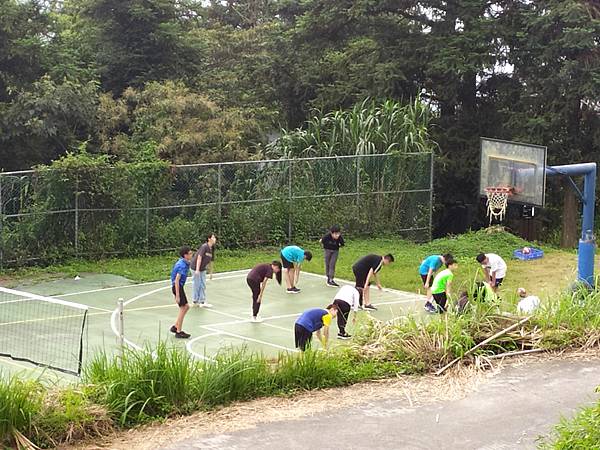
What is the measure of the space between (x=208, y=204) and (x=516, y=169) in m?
8.12

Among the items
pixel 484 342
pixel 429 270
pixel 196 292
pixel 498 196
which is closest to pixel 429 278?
pixel 429 270

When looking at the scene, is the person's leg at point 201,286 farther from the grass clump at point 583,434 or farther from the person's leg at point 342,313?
the grass clump at point 583,434

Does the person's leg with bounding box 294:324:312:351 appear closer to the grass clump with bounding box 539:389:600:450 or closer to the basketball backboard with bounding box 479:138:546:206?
the grass clump with bounding box 539:389:600:450

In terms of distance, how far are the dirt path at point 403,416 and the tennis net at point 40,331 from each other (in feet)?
16.9

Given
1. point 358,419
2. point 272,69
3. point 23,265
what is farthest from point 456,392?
point 272,69

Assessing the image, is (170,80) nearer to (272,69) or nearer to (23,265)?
(272,69)

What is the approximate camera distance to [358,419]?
8.87 metres

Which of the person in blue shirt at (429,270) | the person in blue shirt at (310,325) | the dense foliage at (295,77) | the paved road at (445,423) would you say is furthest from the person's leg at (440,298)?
the dense foliage at (295,77)

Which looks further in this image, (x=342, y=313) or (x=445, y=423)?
(x=342, y=313)

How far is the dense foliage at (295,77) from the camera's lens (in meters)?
30.3

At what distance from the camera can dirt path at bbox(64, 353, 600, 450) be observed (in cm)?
823

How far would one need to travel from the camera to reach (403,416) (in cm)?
898

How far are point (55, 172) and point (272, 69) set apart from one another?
14.7 metres

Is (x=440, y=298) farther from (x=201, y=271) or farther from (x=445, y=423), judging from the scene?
(x=445, y=423)
